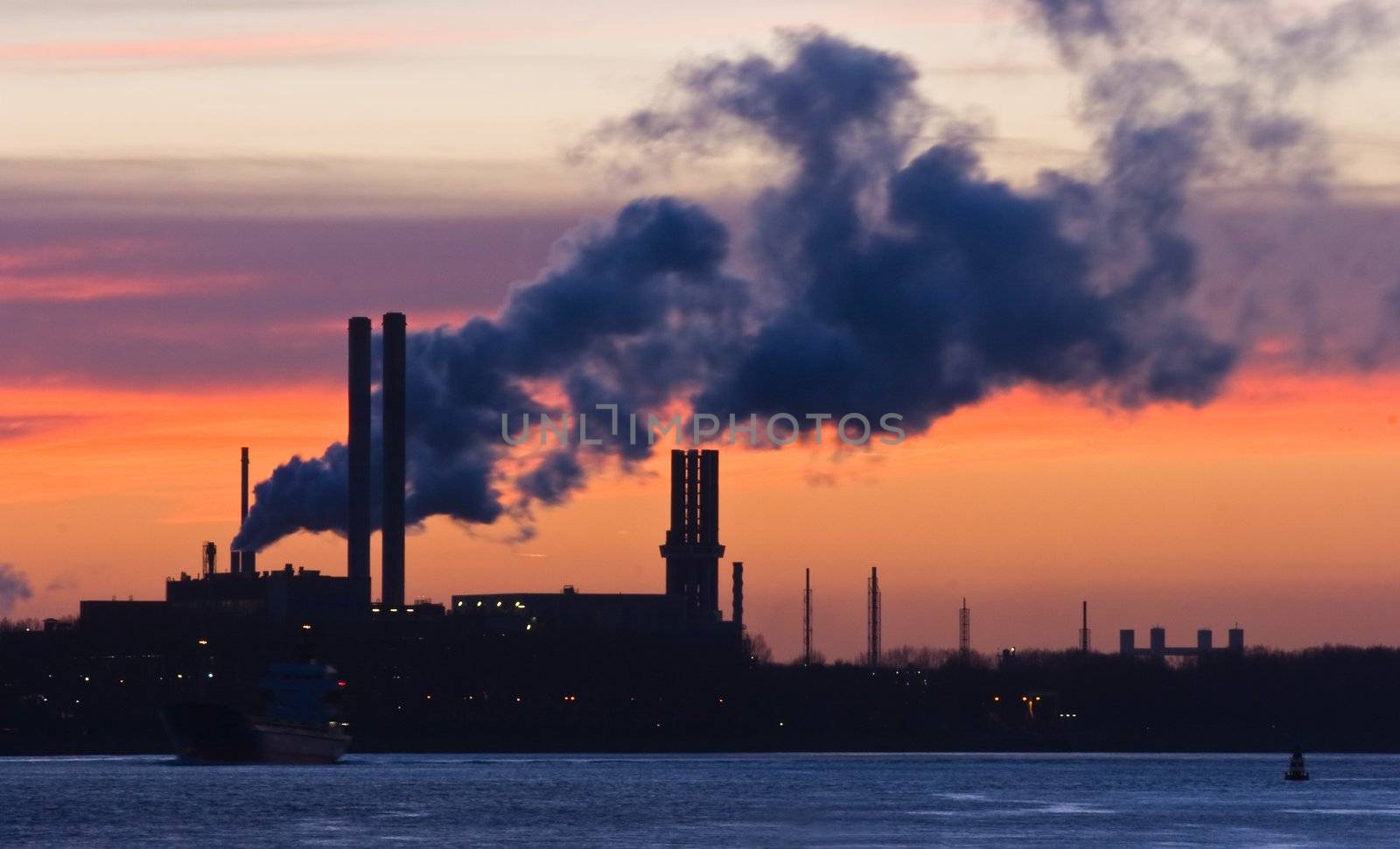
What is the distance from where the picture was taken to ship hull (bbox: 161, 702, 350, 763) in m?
184

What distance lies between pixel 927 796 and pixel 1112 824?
104 ft

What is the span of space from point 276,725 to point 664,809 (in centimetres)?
6147

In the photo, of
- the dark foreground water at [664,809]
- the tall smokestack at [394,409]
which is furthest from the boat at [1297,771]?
the tall smokestack at [394,409]

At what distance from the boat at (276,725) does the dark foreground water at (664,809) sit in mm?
2343

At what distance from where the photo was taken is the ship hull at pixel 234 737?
605ft

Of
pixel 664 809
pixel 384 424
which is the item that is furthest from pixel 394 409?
pixel 664 809

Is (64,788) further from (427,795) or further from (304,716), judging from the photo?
(304,716)

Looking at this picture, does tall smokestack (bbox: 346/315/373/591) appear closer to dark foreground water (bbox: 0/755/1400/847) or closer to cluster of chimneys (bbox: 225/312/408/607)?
cluster of chimneys (bbox: 225/312/408/607)

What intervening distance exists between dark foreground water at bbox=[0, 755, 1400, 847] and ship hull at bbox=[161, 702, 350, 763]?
187 centimetres

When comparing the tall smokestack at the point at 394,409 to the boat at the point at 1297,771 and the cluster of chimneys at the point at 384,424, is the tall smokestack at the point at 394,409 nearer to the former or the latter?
the cluster of chimneys at the point at 384,424

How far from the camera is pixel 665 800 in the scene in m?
140

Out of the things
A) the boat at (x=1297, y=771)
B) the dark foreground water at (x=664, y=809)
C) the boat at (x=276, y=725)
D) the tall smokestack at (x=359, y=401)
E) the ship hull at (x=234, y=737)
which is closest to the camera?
the dark foreground water at (x=664, y=809)

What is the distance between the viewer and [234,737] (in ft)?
607

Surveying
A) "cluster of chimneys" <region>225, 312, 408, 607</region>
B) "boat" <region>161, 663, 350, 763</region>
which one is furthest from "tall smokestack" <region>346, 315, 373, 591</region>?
"boat" <region>161, 663, 350, 763</region>
